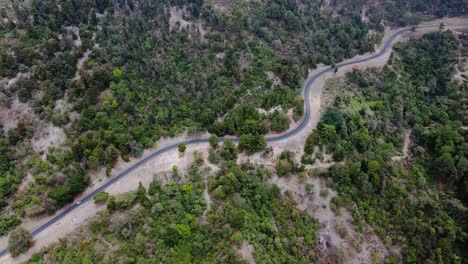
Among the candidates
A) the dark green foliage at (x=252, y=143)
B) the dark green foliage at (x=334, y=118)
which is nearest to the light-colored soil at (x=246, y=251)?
the dark green foliage at (x=252, y=143)

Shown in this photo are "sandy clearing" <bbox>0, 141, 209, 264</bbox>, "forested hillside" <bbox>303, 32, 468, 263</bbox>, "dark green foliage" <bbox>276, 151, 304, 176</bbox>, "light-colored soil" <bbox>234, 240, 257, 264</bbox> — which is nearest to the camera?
"light-colored soil" <bbox>234, 240, 257, 264</bbox>

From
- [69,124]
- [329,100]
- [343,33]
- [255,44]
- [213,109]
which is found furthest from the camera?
[343,33]

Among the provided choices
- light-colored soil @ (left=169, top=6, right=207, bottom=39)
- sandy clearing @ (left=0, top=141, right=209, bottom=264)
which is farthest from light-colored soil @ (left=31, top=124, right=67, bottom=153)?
light-colored soil @ (left=169, top=6, right=207, bottom=39)

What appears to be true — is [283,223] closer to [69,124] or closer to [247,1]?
[69,124]

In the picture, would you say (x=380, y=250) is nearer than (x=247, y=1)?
Yes

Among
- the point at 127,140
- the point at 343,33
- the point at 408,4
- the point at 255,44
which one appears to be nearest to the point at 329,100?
the point at 255,44

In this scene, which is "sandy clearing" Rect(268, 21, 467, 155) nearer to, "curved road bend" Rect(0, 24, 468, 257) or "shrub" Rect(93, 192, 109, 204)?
"curved road bend" Rect(0, 24, 468, 257)

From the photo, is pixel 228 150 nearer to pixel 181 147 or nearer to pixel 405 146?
pixel 181 147

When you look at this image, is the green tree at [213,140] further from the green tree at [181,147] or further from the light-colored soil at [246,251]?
the light-colored soil at [246,251]

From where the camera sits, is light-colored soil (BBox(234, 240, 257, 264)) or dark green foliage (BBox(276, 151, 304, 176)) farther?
dark green foliage (BBox(276, 151, 304, 176))
